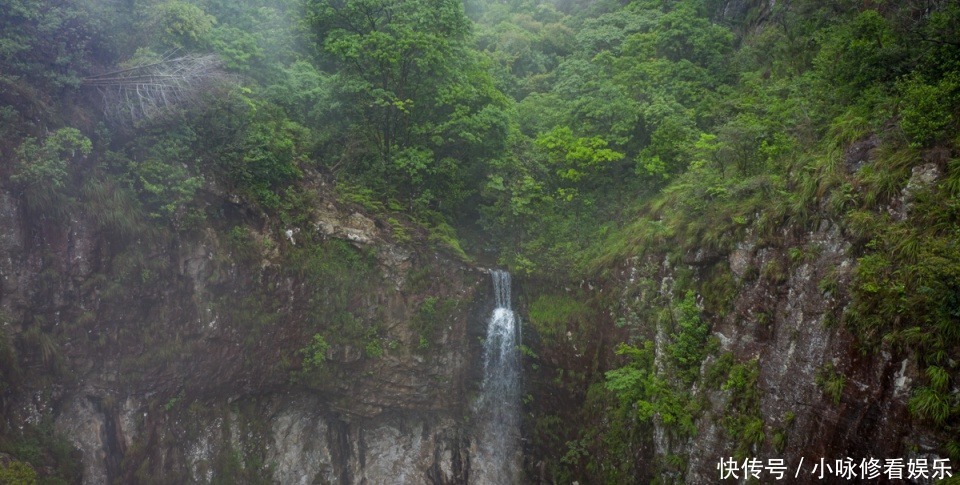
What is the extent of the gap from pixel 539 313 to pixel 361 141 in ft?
20.5

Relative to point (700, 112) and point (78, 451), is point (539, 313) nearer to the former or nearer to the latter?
point (700, 112)

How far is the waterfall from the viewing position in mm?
13273

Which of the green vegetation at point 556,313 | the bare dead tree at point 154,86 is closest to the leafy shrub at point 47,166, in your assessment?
the bare dead tree at point 154,86

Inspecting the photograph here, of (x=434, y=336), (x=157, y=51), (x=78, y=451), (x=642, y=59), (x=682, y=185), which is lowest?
(x=78, y=451)

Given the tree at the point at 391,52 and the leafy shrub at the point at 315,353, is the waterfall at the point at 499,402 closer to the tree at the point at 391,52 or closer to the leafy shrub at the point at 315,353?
the leafy shrub at the point at 315,353

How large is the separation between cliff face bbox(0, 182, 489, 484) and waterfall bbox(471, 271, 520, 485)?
0.39 metres

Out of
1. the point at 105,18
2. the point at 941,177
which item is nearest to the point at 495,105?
the point at 105,18

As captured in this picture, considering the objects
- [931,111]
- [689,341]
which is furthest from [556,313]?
[931,111]

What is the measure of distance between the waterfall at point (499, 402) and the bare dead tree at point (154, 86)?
7.86 metres

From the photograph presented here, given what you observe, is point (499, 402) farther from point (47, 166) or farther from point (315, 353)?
point (47, 166)

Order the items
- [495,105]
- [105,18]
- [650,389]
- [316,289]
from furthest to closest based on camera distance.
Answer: [495,105], [316,289], [105,18], [650,389]

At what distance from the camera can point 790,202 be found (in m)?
8.41

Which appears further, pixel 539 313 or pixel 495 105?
pixel 495 105

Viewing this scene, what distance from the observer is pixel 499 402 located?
1341cm
